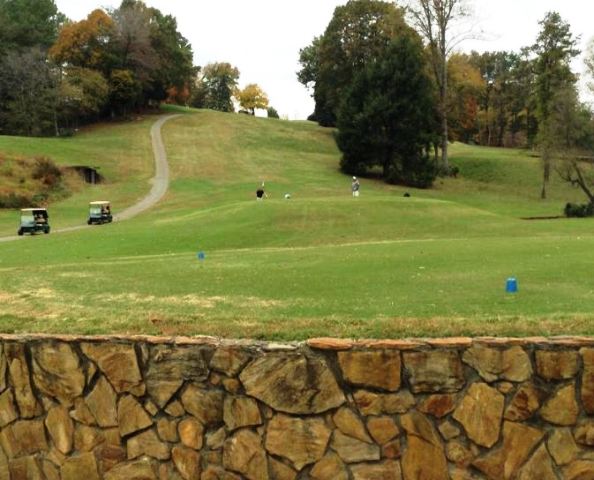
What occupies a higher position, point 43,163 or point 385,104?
point 385,104

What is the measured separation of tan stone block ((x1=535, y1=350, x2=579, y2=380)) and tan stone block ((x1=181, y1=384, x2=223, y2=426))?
10.3 ft

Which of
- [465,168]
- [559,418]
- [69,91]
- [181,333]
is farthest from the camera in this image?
[69,91]

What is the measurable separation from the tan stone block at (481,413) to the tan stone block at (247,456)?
1999 millimetres

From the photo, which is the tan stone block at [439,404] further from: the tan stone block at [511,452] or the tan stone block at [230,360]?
the tan stone block at [230,360]

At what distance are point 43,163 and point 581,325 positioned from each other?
60576 mm

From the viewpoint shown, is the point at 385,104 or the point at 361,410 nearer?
the point at 361,410

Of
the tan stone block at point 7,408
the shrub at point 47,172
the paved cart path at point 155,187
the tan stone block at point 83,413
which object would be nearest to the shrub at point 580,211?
the paved cart path at point 155,187

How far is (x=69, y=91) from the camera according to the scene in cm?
8169

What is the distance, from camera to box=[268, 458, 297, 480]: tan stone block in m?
6.13

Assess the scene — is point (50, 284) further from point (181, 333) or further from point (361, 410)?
point (361, 410)

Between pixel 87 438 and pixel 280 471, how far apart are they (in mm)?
2212

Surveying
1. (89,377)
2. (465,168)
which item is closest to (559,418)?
(89,377)

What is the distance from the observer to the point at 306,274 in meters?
14.0

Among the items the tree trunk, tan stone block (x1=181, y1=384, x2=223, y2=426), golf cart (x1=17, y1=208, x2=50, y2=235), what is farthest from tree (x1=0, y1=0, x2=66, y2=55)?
tan stone block (x1=181, y1=384, x2=223, y2=426)
